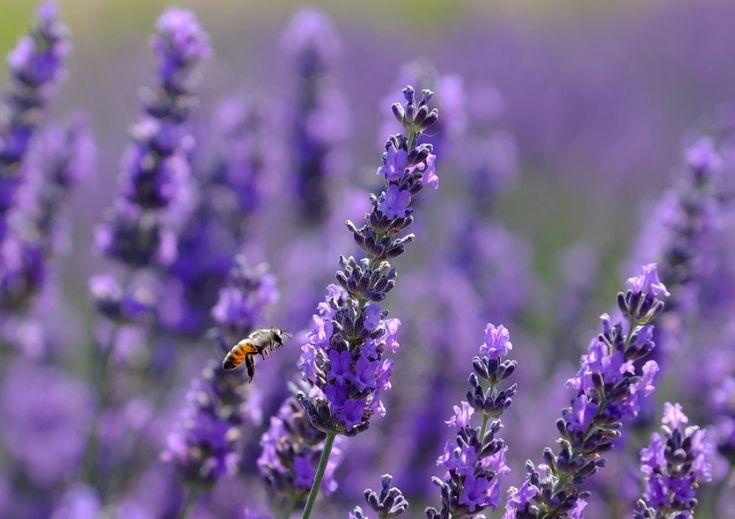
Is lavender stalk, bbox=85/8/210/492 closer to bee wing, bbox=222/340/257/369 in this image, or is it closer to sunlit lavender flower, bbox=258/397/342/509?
bee wing, bbox=222/340/257/369

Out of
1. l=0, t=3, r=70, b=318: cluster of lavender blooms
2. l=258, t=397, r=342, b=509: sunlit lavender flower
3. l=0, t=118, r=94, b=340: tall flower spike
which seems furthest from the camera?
l=0, t=118, r=94, b=340: tall flower spike

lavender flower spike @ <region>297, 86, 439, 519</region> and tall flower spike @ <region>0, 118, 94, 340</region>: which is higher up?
tall flower spike @ <region>0, 118, 94, 340</region>

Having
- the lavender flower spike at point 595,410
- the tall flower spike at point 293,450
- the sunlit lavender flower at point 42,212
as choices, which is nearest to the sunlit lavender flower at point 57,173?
the sunlit lavender flower at point 42,212

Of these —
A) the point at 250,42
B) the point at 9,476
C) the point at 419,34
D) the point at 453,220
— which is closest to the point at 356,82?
the point at 250,42

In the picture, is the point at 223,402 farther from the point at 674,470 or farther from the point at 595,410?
the point at 674,470

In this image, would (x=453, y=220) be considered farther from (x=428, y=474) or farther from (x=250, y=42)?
(x=250, y=42)

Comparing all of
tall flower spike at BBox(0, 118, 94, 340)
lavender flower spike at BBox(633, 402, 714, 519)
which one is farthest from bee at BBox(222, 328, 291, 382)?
tall flower spike at BBox(0, 118, 94, 340)
